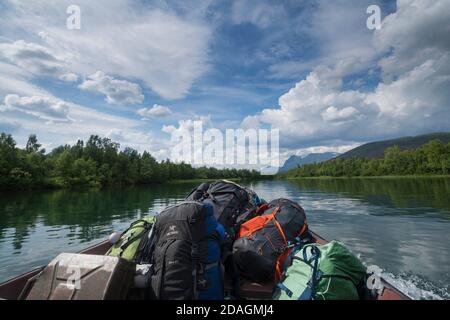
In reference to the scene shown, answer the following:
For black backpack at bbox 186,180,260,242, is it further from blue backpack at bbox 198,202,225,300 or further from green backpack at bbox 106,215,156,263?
green backpack at bbox 106,215,156,263

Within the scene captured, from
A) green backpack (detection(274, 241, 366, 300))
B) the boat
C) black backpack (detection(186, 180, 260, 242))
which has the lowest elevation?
the boat

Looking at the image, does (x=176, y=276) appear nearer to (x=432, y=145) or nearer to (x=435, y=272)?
(x=435, y=272)

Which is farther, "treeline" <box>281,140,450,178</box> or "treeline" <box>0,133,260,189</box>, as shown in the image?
"treeline" <box>281,140,450,178</box>

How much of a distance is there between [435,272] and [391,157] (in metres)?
111

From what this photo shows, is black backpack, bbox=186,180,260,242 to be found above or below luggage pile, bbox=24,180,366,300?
above

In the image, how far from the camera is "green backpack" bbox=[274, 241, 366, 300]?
9.86ft

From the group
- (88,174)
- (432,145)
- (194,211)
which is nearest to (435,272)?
(194,211)

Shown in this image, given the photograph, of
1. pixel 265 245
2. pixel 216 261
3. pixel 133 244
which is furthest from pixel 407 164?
pixel 133 244

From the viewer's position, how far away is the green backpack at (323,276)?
300 centimetres

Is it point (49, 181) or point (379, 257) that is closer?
point (379, 257)

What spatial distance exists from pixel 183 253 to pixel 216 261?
1.63ft

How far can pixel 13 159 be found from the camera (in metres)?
50.0

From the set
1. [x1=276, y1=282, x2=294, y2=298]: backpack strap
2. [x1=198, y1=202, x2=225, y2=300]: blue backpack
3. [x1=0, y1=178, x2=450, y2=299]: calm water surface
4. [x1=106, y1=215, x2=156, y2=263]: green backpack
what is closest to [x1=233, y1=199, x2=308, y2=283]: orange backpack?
[x1=276, y1=282, x2=294, y2=298]: backpack strap

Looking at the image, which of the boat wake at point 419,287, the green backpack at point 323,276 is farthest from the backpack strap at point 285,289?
the boat wake at point 419,287
